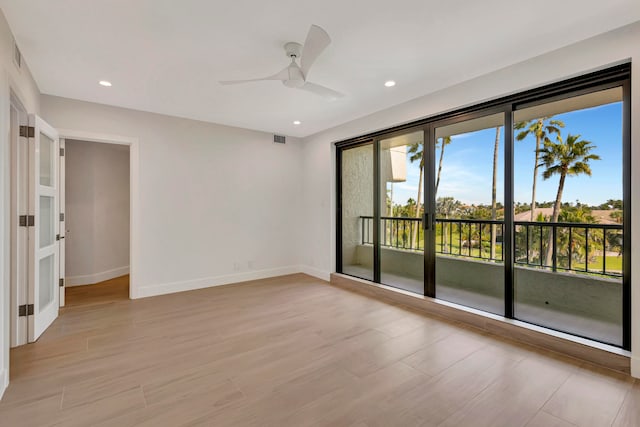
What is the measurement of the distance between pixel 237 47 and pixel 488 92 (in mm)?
2489

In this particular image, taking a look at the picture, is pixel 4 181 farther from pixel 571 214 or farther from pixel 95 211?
pixel 571 214

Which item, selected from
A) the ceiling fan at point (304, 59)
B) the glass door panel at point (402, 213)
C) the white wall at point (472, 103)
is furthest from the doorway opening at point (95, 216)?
the glass door panel at point (402, 213)

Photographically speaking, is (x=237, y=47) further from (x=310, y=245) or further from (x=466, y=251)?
(x=466, y=251)

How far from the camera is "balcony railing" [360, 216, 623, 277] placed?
358 centimetres

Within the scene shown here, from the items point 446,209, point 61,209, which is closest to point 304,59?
point 61,209

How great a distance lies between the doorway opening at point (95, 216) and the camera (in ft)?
16.0

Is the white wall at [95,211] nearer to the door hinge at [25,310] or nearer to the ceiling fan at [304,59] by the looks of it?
the door hinge at [25,310]

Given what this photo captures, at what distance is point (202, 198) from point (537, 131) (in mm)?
5144

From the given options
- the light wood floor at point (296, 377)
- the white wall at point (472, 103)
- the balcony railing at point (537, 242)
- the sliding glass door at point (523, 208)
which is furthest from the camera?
the balcony railing at point (537, 242)

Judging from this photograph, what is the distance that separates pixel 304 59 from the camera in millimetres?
2338

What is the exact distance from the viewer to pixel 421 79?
3.22 m

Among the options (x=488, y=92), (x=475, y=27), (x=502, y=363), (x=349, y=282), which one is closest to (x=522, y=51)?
(x=488, y=92)

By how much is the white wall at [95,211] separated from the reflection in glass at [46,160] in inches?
75.6

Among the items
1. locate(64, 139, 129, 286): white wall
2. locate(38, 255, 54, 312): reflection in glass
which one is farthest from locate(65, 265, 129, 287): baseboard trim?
locate(38, 255, 54, 312): reflection in glass
